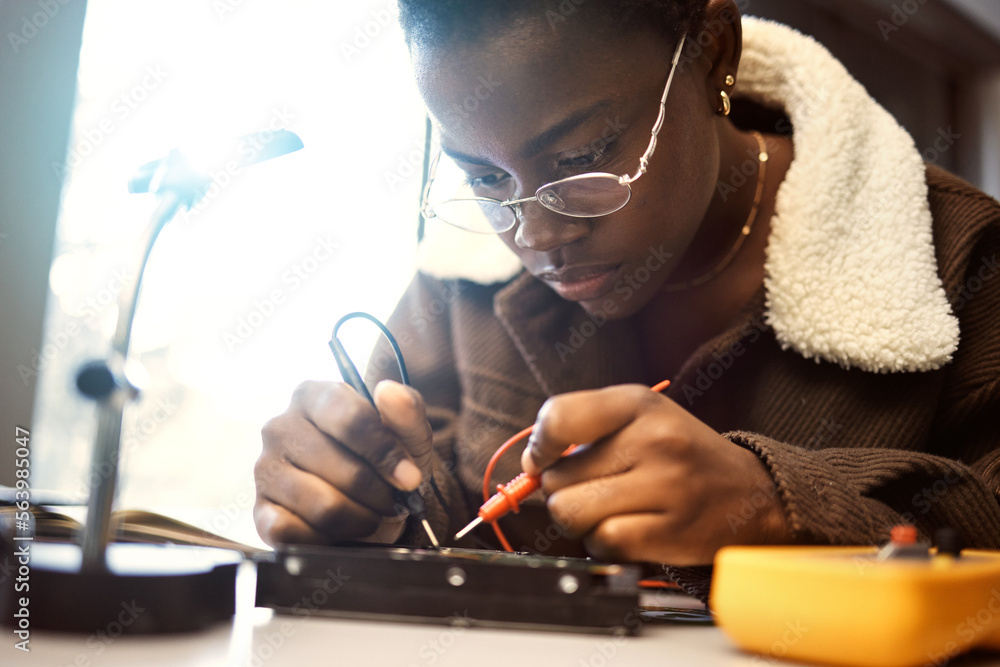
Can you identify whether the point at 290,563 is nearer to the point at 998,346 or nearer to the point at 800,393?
the point at 800,393

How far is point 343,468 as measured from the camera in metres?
0.66

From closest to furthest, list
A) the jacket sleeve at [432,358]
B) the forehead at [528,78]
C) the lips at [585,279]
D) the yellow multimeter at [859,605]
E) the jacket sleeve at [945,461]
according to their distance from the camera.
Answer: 1. the yellow multimeter at [859,605]
2. the jacket sleeve at [945,461]
3. the forehead at [528,78]
4. the lips at [585,279]
5. the jacket sleeve at [432,358]

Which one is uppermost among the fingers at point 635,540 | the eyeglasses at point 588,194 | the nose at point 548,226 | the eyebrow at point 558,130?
the eyebrow at point 558,130

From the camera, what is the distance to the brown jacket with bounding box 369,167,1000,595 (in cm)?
64

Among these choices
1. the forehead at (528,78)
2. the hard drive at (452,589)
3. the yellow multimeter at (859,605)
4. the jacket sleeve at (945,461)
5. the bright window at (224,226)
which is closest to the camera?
the yellow multimeter at (859,605)

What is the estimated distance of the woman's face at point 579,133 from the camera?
2.54 ft

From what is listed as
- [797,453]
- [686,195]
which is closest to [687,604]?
[797,453]

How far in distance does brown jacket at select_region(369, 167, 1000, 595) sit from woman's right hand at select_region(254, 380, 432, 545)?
112mm

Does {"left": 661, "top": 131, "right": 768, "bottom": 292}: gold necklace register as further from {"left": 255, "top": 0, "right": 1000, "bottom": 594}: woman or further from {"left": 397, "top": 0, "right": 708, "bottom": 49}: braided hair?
{"left": 397, "top": 0, "right": 708, "bottom": 49}: braided hair

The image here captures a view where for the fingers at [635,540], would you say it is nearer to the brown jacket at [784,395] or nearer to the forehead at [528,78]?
the brown jacket at [784,395]

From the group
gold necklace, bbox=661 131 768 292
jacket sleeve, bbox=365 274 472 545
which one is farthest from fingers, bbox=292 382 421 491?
gold necklace, bbox=661 131 768 292

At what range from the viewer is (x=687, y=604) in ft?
2.19

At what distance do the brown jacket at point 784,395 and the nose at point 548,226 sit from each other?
26 centimetres

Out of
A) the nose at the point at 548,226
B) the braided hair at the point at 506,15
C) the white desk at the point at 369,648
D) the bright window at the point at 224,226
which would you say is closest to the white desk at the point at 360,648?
the white desk at the point at 369,648
